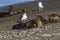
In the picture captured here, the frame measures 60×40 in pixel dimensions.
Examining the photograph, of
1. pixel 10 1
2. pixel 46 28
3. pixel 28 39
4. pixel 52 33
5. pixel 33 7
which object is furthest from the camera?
pixel 10 1

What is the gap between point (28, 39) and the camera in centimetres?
679

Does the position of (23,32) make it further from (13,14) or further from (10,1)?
(10,1)

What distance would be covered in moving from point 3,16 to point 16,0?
17.5ft

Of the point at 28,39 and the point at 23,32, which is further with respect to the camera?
the point at 23,32

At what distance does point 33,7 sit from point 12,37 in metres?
7.34

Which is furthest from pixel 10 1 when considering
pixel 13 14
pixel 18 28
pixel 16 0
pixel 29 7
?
pixel 18 28

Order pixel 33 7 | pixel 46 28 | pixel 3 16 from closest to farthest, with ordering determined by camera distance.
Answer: pixel 46 28 → pixel 3 16 → pixel 33 7

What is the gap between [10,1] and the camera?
675 inches

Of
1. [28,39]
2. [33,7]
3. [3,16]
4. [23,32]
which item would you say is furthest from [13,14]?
[28,39]

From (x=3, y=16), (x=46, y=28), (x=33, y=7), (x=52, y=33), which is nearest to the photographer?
(x=52, y=33)

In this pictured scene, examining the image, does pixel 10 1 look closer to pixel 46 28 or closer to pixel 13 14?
pixel 13 14

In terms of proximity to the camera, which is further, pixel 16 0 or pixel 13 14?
pixel 16 0

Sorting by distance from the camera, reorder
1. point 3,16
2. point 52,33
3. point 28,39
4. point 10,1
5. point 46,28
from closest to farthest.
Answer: point 28,39, point 52,33, point 46,28, point 3,16, point 10,1

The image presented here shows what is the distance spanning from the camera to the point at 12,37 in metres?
7.14
